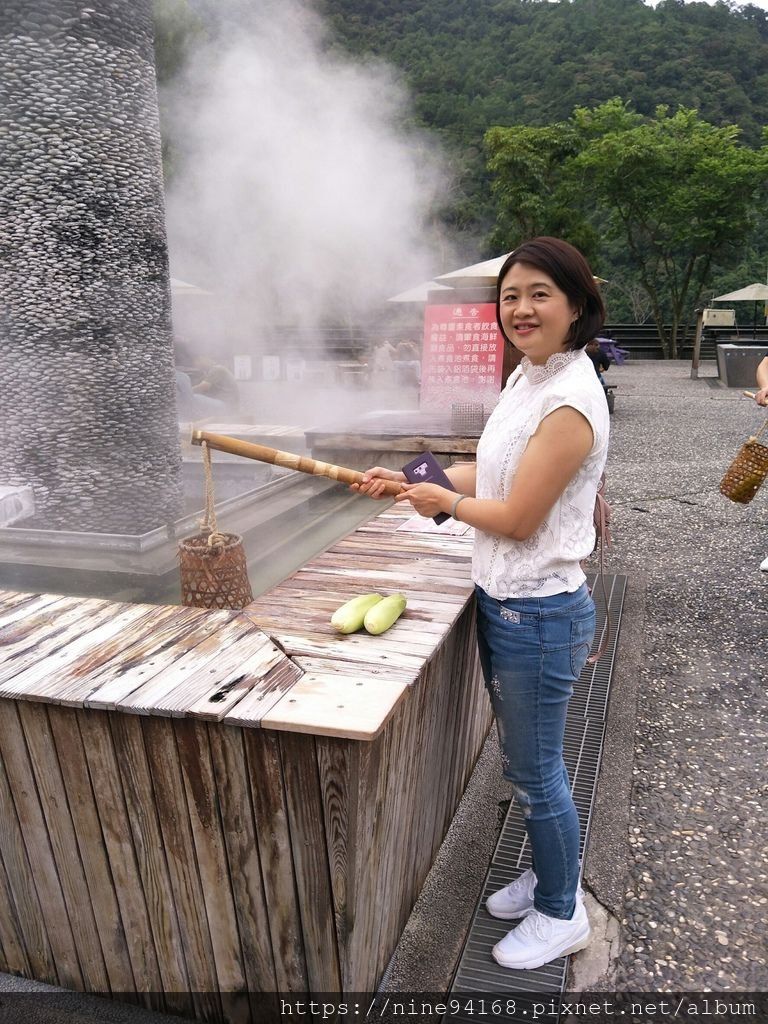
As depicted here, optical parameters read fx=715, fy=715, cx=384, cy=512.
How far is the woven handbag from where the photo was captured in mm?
3971

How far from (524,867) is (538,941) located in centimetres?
43

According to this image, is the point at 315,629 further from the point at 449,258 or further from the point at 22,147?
the point at 449,258

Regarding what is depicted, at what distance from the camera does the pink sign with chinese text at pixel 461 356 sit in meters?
6.01

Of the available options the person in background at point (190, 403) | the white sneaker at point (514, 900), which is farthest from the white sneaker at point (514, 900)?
→ the person in background at point (190, 403)

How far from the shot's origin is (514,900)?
2.07 metres

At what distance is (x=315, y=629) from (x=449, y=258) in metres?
28.9

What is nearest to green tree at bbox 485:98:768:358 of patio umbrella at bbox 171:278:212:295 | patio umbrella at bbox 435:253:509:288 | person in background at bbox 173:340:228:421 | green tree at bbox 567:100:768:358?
green tree at bbox 567:100:768:358

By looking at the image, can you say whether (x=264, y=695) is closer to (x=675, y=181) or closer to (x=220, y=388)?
(x=220, y=388)

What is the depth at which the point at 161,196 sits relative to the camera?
15.7 feet

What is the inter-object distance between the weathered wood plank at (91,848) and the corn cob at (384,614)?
689 millimetres

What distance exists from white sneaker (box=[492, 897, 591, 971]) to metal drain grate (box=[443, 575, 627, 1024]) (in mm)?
36

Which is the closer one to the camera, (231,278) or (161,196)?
(161,196)

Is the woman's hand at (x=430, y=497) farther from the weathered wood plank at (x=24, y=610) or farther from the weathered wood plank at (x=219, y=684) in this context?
the weathered wood plank at (x=24, y=610)

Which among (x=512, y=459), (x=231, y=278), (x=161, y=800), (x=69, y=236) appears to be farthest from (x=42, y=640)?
(x=231, y=278)
